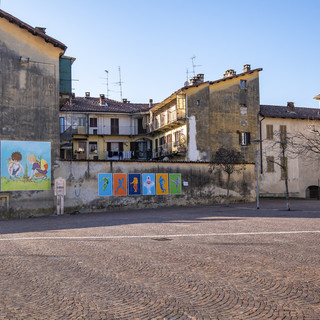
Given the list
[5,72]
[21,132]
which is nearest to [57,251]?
[21,132]

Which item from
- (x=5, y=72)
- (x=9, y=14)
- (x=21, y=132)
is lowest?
(x=21, y=132)

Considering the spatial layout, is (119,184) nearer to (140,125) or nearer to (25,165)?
(25,165)

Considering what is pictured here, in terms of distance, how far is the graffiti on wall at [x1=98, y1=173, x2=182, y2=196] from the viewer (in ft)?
91.2

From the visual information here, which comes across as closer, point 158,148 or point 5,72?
→ point 5,72

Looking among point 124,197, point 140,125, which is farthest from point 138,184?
point 140,125

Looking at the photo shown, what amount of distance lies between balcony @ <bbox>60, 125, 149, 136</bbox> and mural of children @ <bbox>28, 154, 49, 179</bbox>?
22.8m

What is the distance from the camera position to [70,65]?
2852 cm

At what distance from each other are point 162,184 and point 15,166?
33.8 ft

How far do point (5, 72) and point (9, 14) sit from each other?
3.57 metres

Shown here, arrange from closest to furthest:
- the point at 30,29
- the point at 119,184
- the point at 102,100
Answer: the point at 30,29 → the point at 119,184 → the point at 102,100

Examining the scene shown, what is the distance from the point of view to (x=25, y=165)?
25125 mm

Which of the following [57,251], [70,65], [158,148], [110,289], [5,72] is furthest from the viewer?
[158,148]

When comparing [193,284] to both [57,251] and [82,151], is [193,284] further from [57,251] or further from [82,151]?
[82,151]

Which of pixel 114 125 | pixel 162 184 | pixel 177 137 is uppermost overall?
pixel 114 125
